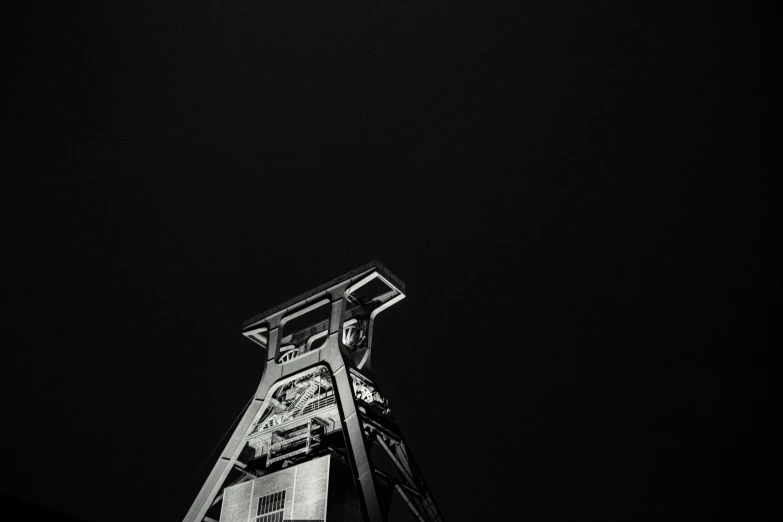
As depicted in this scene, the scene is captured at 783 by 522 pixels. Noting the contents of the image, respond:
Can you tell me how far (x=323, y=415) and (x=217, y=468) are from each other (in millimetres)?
3777

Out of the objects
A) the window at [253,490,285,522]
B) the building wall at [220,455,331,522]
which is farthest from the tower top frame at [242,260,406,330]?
the window at [253,490,285,522]

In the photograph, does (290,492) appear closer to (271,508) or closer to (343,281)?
(271,508)

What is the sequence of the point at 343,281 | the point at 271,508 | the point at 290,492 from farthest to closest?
the point at 343,281, the point at 271,508, the point at 290,492

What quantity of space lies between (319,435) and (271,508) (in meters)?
2.48

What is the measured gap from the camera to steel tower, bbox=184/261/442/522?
725 inches

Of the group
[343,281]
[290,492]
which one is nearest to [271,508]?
[290,492]

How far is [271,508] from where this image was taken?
62.5 feet

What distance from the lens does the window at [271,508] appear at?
A: 740 inches

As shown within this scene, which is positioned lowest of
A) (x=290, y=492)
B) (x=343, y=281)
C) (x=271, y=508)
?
(x=271, y=508)

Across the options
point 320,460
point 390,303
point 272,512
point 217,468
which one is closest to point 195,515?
point 217,468

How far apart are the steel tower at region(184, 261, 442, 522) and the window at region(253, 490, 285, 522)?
0.03 m

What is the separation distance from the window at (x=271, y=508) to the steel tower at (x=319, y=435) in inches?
1.1

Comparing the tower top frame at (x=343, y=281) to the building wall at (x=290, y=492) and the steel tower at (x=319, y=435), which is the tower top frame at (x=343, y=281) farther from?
the building wall at (x=290, y=492)

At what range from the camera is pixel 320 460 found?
61.6 feet
